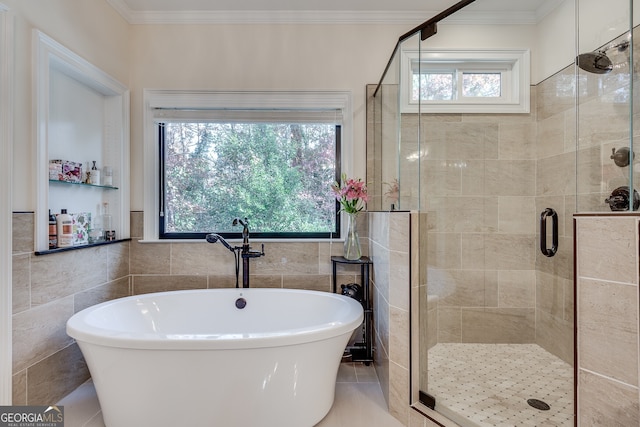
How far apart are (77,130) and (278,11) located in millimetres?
1625

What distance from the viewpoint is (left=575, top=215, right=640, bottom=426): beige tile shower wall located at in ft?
2.93

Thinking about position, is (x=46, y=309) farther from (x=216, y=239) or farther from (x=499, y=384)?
(x=499, y=384)

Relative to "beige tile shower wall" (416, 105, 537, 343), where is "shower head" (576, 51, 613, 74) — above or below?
above

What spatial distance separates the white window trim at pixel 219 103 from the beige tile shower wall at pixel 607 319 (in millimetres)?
1483

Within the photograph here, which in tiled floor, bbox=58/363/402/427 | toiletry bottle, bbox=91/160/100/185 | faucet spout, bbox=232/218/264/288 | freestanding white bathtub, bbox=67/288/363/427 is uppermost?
toiletry bottle, bbox=91/160/100/185

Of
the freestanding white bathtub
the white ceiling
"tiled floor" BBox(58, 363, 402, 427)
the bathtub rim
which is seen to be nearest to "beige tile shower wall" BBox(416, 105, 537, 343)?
"tiled floor" BBox(58, 363, 402, 427)

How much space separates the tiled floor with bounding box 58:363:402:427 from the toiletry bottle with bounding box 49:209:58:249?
0.88 meters

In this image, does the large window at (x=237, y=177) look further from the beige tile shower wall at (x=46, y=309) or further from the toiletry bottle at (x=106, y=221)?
the beige tile shower wall at (x=46, y=309)

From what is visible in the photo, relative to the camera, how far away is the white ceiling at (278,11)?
2049 millimetres

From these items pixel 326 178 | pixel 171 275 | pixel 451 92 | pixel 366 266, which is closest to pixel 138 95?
pixel 171 275

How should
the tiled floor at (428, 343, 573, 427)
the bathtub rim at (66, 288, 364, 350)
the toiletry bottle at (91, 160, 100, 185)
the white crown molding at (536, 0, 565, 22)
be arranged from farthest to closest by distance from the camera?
the toiletry bottle at (91, 160, 100, 185) < the white crown molding at (536, 0, 565, 22) < the tiled floor at (428, 343, 573, 427) < the bathtub rim at (66, 288, 364, 350)

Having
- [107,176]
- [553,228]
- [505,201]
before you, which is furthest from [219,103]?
[553,228]

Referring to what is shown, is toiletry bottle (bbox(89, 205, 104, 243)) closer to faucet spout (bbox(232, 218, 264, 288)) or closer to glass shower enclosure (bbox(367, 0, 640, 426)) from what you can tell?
faucet spout (bbox(232, 218, 264, 288))

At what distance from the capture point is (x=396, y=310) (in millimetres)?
1535
